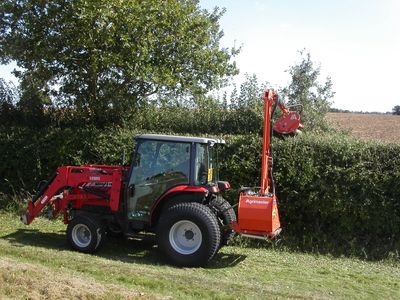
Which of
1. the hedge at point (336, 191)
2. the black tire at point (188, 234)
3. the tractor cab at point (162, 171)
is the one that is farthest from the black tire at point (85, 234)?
the hedge at point (336, 191)

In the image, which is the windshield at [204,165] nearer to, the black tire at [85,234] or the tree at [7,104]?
the black tire at [85,234]

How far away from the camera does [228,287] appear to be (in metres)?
6.84

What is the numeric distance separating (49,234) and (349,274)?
558cm

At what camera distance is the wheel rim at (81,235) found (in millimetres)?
8742

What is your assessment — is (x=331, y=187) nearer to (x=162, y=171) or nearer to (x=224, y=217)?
(x=224, y=217)

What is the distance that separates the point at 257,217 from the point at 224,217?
826mm

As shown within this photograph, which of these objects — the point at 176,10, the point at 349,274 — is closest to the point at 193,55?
the point at 176,10

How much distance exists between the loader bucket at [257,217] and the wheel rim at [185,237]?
683mm

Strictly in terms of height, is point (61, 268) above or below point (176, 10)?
below

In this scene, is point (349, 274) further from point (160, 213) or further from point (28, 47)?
point (28, 47)

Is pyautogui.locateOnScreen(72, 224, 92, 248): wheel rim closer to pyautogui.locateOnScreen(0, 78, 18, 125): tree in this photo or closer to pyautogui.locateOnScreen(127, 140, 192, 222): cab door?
pyautogui.locateOnScreen(127, 140, 192, 222): cab door

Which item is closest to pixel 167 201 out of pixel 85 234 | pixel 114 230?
pixel 114 230

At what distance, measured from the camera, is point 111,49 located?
1155 cm

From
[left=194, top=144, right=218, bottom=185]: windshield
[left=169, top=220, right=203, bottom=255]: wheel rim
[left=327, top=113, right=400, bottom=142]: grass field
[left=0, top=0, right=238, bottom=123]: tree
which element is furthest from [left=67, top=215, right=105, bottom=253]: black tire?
[left=327, top=113, right=400, bottom=142]: grass field
